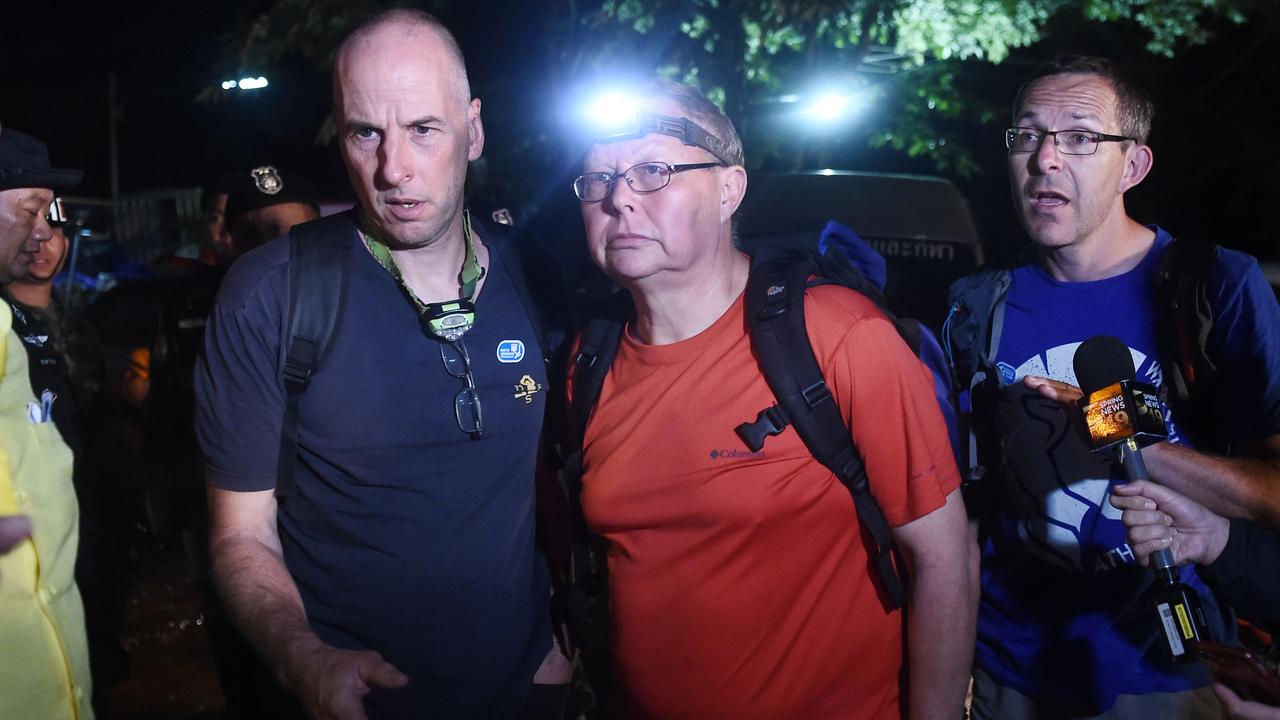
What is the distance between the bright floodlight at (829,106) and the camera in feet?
34.1

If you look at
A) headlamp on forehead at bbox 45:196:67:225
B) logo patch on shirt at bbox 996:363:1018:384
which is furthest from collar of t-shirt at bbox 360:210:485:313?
headlamp on forehead at bbox 45:196:67:225

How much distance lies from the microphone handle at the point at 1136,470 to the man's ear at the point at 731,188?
1.22 metres

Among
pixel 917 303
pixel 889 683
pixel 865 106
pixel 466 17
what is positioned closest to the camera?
pixel 889 683

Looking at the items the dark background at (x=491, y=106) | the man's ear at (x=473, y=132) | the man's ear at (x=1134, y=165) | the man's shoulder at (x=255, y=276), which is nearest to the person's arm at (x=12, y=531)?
the man's shoulder at (x=255, y=276)

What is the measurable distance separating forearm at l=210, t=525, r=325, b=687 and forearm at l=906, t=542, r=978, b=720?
59.1 inches

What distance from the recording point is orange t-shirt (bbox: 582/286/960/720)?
7.47 feet

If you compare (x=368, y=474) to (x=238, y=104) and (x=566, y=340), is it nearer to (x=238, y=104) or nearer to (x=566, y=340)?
(x=566, y=340)

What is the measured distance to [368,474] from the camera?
2.51 meters

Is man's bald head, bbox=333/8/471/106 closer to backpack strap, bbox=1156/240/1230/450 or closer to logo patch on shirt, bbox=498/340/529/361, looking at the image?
logo patch on shirt, bbox=498/340/529/361

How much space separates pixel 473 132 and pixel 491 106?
8.09m

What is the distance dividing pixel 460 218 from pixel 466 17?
29.0ft

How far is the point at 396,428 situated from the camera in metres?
2.55

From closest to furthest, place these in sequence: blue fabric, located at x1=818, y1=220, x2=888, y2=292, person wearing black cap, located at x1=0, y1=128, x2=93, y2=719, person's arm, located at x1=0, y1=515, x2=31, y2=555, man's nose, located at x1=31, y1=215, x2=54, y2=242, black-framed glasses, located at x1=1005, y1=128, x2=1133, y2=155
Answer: person's arm, located at x1=0, y1=515, x2=31, y2=555
person wearing black cap, located at x1=0, y1=128, x2=93, y2=719
black-framed glasses, located at x1=1005, y1=128, x2=1133, y2=155
blue fabric, located at x1=818, y1=220, x2=888, y2=292
man's nose, located at x1=31, y1=215, x2=54, y2=242

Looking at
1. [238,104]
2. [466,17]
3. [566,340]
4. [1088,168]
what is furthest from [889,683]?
[238,104]
